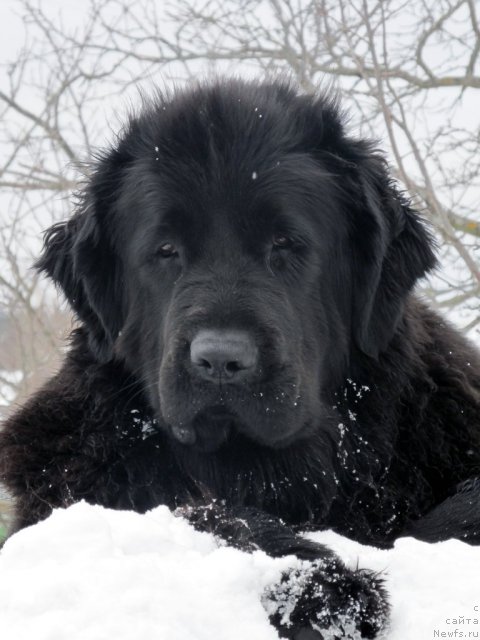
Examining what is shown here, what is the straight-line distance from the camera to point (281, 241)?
11.3 ft

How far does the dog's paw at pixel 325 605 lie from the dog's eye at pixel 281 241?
5.10 ft

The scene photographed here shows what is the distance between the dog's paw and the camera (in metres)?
2.05

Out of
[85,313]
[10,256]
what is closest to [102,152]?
[85,313]

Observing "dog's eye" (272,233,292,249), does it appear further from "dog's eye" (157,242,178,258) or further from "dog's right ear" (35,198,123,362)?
"dog's right ear" (35,198,123,362)

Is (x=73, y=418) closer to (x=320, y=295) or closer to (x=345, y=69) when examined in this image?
(x=320, y=295)

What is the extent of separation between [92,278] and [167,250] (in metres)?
0.48

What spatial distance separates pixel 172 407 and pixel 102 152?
135 cm

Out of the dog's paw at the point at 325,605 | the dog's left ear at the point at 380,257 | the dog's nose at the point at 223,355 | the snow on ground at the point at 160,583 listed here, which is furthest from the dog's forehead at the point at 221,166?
the dog's paw at the point at 325,605

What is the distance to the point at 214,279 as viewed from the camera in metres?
3.26

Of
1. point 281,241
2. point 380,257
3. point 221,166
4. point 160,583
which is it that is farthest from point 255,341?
point 160,583

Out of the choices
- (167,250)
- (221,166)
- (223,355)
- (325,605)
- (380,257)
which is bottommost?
(325,605)

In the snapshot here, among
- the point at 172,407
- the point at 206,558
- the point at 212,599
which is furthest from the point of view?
the point at 172,407

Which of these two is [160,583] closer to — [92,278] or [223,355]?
[223,355]

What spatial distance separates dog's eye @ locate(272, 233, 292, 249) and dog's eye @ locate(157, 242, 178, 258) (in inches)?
15.7
